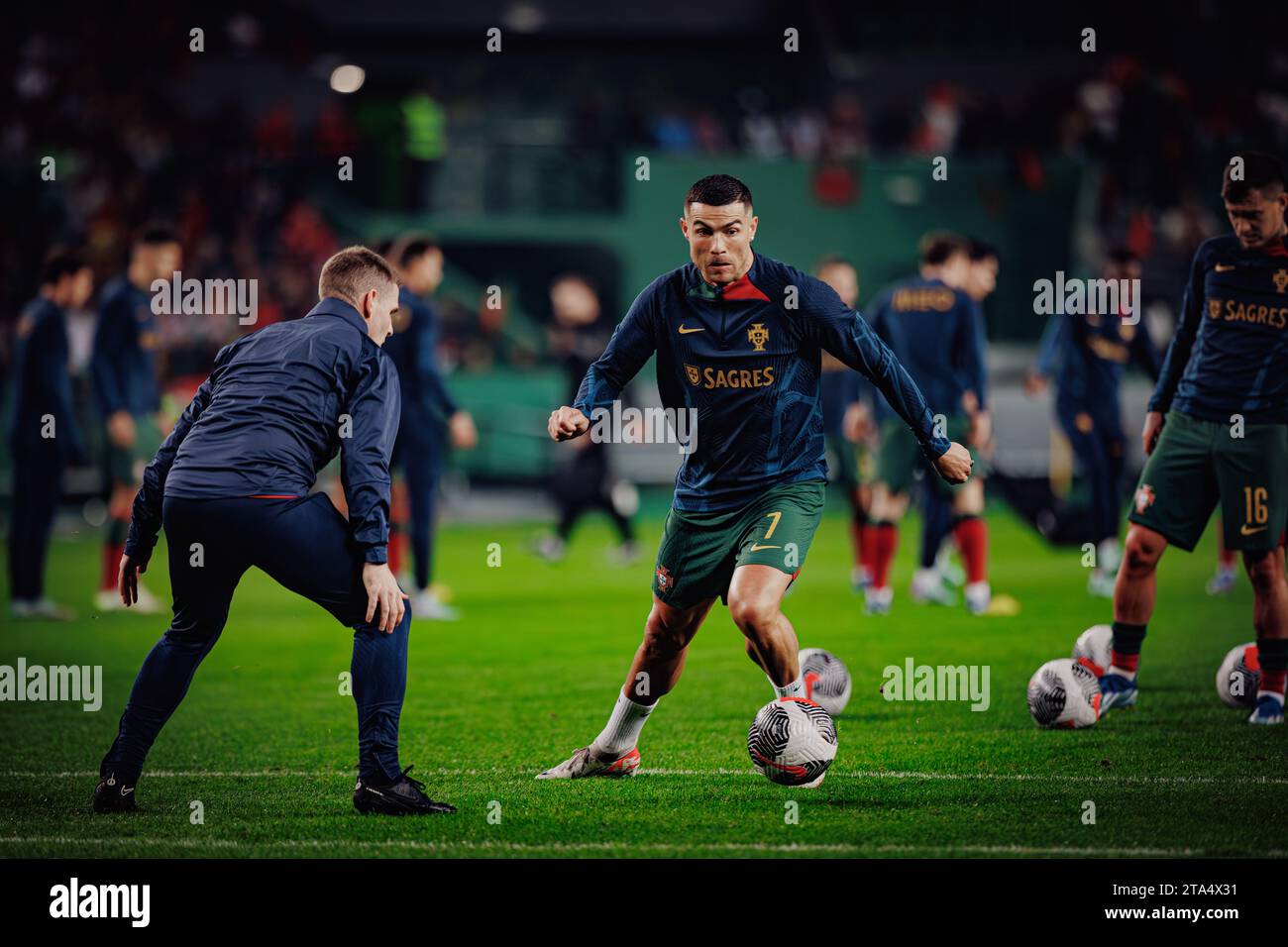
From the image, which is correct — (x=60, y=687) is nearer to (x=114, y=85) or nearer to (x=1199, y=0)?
(x=114, y=85)

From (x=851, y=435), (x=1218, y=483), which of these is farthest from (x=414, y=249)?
(x=1218, y=483)

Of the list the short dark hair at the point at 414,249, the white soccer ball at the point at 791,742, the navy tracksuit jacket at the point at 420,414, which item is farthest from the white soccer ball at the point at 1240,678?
the short dark hair at the point at 414,249

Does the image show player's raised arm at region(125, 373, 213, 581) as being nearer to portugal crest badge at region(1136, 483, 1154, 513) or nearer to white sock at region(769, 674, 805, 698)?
white sock at region(769, 674, 805, 698)

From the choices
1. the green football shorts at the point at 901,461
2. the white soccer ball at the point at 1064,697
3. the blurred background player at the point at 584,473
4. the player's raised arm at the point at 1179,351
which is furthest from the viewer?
the blurred background player at the point at 584,473

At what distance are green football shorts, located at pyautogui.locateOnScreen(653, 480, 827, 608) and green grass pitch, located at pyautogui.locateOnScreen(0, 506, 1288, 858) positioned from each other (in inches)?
30.2

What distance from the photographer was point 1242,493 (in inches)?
268

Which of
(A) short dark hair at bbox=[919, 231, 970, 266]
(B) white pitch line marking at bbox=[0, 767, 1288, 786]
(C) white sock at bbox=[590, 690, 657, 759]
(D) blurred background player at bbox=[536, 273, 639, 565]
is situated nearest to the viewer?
(B) white pitch line marking at bbox=[0, 767, 1288, 786]

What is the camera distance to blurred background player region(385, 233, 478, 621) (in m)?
10.3

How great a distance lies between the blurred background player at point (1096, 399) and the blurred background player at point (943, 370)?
1489 millimetres

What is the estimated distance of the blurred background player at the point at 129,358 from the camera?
1083cm

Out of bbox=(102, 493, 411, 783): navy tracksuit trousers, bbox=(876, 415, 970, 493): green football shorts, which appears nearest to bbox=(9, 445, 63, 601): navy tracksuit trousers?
bbox=(876, 415, 970, 493): green football shorts

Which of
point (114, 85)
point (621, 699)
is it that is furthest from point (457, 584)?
point (114, 85)

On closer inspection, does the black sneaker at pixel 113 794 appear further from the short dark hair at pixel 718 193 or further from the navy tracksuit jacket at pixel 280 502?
the short dark hair at pixel 718 193
